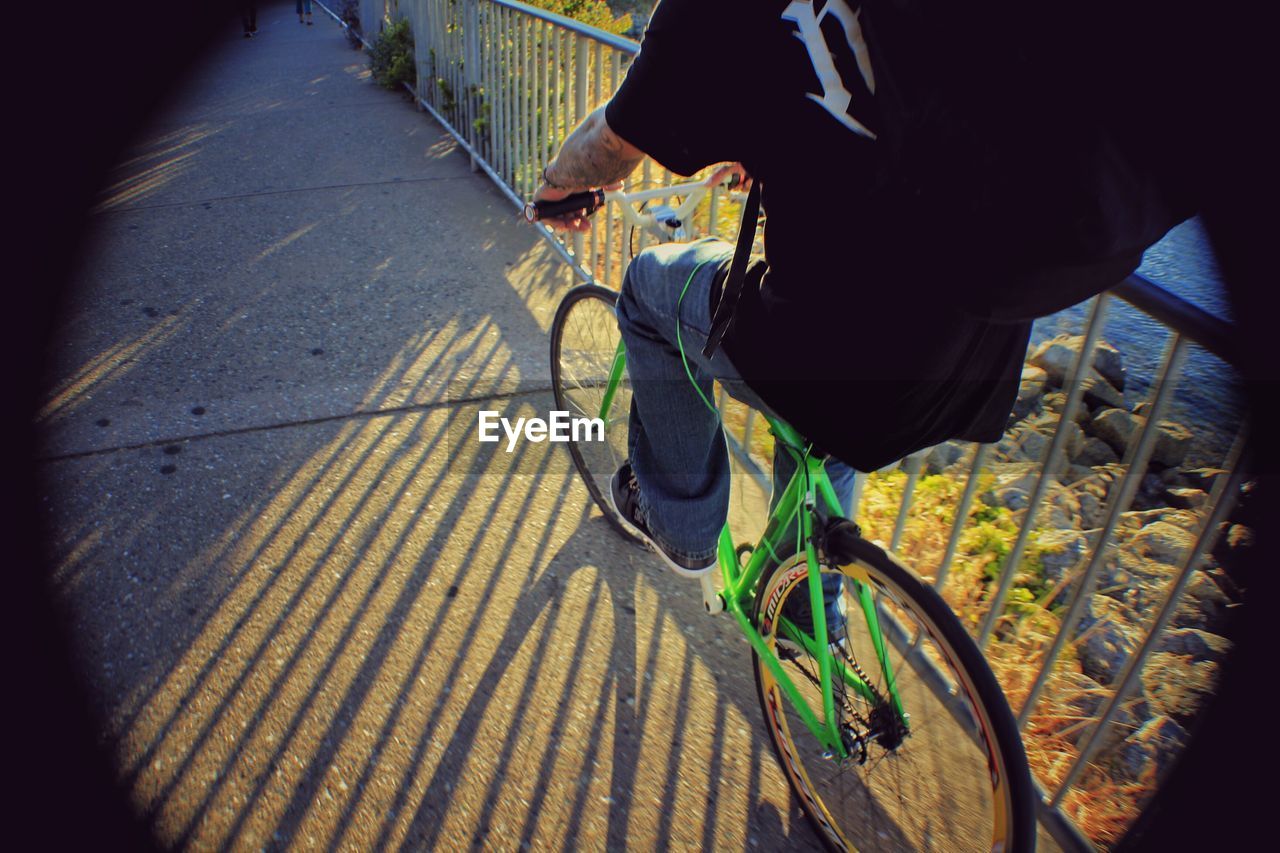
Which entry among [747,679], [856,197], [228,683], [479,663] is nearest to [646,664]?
[747,679]

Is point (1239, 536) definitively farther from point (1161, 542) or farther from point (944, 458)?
point (944, 458)

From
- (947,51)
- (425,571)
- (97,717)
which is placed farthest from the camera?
(425,571)

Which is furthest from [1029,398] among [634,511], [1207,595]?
[634,511]

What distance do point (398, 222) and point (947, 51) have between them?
5.40m

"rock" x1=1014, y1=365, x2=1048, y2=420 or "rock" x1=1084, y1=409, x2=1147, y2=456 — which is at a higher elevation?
"rock" x1=1014, y1=365, x2=1048, y2=420

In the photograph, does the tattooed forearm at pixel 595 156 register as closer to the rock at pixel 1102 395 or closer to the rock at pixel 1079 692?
the rock at pixel 1079 692

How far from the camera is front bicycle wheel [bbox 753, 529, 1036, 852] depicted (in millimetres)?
1667

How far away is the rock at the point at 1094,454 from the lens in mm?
3475

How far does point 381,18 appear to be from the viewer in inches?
410

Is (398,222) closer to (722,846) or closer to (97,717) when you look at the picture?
(97,717)

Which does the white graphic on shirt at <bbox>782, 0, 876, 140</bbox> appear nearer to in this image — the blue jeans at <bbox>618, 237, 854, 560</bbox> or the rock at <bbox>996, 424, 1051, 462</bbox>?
the blue jeans at <bbox>618, 237, 854, 560</bbox>

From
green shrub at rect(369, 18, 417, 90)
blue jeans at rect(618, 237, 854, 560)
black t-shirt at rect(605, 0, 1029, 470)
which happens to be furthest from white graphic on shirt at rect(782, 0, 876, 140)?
green shrub at rect(369, 18, 417, 90)

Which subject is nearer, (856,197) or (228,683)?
(856,197)

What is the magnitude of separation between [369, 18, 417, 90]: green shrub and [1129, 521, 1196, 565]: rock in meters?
8.41
